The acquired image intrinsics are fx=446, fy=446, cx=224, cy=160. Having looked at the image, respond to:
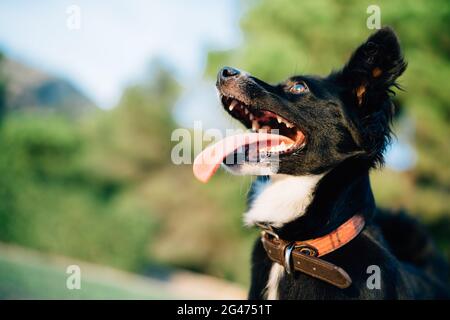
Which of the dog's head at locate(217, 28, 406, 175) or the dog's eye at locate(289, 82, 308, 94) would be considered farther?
the dog's eye at locate(289, 82, 308, 94)

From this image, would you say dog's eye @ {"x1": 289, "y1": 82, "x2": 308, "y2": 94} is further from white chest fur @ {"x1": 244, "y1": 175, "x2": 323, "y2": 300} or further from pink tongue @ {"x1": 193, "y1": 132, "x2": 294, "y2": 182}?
white chest fur @ {"x1": 244, "y1": 175, "x2": 323, "y2": 300}

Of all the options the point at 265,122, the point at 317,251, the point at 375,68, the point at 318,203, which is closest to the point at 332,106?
the point at 375,68

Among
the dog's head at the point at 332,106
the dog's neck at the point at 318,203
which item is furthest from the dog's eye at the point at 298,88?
the dog's neck at the point at 318,203

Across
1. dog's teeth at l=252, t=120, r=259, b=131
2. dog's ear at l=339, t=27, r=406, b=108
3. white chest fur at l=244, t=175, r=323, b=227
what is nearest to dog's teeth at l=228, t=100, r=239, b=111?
dog's teeth at l=252, t=120, r=259, b=131

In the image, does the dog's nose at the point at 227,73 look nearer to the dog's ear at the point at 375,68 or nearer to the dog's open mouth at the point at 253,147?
the dog's open mouth at the point at 253,147

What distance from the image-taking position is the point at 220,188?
13.8 metres

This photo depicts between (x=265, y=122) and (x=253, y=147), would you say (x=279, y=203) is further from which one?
(x=265, y=122)

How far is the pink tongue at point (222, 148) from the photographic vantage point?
2.98m

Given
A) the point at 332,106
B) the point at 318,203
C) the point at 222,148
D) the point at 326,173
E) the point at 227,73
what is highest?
the point at 227,73

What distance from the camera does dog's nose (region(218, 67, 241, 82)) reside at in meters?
3.15

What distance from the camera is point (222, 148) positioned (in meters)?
3.08

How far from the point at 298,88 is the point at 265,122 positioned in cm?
35

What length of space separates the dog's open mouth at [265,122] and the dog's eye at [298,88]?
0.77ft
